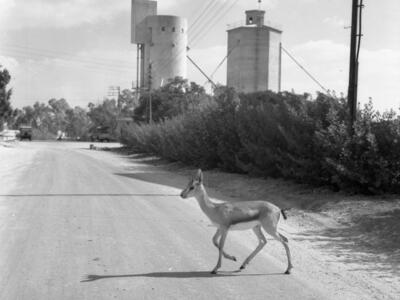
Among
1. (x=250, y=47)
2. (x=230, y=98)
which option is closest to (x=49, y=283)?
(x=230, y=98)

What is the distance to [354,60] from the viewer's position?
14750mm

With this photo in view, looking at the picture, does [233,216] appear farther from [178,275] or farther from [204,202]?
[178,275]

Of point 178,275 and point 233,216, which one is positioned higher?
point 233,216

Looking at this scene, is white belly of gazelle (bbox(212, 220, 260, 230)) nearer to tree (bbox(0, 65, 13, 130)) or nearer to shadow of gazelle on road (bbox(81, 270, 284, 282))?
shadow of gazelle on road (bbox(81, 270, 284, 282))

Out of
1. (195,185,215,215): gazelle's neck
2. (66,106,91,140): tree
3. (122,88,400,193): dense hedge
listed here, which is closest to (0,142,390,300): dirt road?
(195,185,215,215): gazelle's neck

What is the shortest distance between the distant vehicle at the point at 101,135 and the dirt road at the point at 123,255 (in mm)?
74868

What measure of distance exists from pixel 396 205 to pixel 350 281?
6276mm

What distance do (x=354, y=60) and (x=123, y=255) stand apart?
9.61m

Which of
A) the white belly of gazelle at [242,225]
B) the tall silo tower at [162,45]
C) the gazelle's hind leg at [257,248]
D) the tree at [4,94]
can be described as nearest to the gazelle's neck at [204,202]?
the white belly of gazelle at [242,225]

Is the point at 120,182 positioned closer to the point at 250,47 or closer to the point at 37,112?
the point at 250,47

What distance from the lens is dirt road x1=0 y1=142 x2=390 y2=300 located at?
6.40 metres

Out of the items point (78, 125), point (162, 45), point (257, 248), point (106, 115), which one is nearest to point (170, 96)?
point (162, 45)

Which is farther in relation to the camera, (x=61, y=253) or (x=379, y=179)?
(x=379, y=179)

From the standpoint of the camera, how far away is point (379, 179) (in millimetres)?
13562
